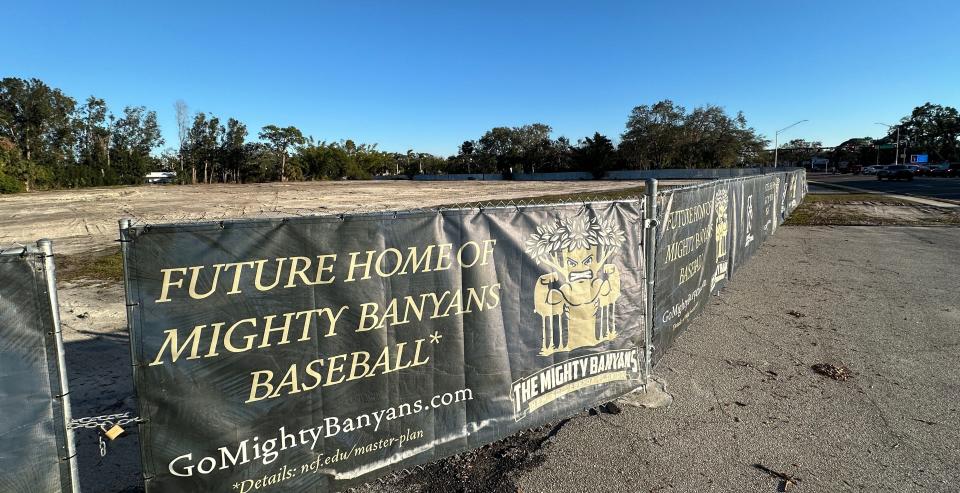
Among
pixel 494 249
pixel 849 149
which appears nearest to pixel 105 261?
pixel 494 249

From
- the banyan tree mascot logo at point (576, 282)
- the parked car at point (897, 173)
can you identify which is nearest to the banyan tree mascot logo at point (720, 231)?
the banyan tree mascot logo at point (576, 282)

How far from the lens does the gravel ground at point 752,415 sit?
3.13 metres

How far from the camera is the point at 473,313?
3.26 metres

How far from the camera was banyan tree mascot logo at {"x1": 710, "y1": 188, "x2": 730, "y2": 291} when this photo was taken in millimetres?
6723

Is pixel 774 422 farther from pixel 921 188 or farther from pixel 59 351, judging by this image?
pixel 921 188

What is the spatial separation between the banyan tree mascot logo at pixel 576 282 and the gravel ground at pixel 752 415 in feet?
2.32

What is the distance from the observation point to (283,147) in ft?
313

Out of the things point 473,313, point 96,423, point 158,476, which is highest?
point 473,313

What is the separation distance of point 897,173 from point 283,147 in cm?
9264

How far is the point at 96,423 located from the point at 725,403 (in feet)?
14.2

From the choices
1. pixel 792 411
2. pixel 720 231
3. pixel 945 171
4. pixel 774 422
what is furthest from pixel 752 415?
pixel 945 171

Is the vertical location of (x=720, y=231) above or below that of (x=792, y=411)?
above

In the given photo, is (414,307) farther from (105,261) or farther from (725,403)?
(105,261)

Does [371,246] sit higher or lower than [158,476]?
higher
